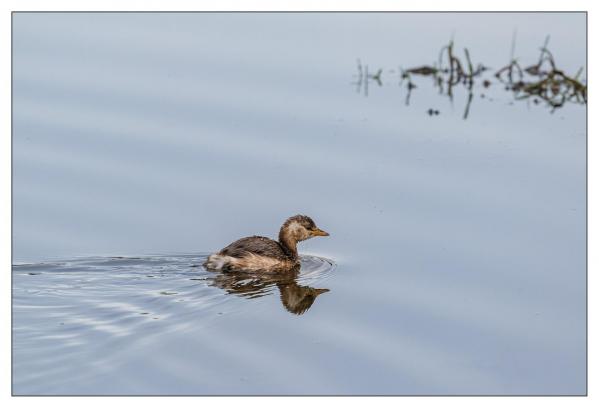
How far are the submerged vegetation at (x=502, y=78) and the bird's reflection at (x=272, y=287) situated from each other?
5.85 metres

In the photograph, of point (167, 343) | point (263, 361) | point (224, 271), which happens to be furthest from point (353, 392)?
point (224, 271)

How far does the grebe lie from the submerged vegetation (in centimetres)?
503

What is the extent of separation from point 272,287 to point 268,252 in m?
0.62

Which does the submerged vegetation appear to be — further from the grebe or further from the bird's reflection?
the bird's reflection

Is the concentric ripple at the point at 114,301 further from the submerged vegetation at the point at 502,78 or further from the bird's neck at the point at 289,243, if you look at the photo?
the submerged vegetation at the point at 502,78

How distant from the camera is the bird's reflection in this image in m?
11.4

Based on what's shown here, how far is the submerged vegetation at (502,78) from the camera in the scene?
17.9 metres

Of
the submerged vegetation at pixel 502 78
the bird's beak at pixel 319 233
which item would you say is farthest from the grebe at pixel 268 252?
the submerged vegetation at pixel 502 78

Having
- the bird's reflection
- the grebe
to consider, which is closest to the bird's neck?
the grebe

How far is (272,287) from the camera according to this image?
12.0 metres

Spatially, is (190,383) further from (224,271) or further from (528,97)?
→ (528,97)

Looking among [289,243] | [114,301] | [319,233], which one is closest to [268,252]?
[289,243]

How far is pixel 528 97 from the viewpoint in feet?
59.0

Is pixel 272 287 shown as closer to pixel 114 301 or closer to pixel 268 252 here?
pixel 268 252
